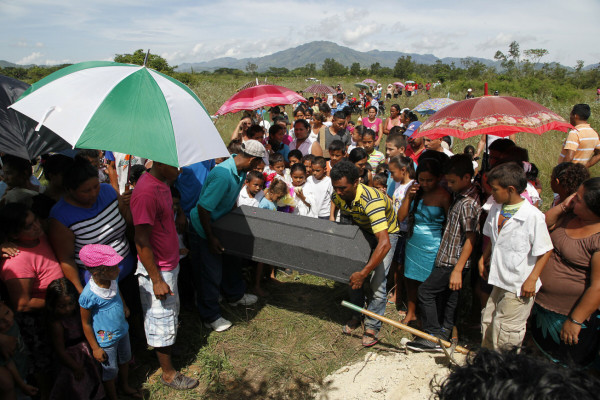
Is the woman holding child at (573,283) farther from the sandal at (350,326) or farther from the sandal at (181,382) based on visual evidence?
the sandal at (181,382)

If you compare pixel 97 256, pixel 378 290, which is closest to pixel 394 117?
pixel 378 290

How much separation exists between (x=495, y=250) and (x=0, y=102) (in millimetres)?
3912

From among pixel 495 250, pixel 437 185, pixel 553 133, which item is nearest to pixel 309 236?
pixel 437 185

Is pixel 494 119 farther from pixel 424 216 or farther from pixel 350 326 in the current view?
pixel 350 326

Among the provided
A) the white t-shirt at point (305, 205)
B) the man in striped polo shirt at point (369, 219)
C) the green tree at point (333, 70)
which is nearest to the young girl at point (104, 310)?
the man in striped polo shirt at point (369, 219)

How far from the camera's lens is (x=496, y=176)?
248cm

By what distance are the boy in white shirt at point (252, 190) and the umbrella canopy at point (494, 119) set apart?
166 centimetres

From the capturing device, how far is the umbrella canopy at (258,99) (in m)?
5.68

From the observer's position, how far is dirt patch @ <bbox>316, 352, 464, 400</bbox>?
2795mm

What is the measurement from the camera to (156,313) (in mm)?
2648

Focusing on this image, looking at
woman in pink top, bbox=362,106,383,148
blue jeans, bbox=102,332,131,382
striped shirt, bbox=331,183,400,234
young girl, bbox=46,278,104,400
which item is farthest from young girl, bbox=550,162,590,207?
woman in pink top, bbox=362,106,383,148

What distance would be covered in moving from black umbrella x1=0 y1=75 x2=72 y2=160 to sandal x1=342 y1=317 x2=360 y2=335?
9.95 feet

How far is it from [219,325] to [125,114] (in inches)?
88.4

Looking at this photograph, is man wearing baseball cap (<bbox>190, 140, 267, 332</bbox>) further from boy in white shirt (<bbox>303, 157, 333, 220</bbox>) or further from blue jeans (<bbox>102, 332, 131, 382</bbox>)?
boy in white shirt (<bbox>303, 157, 333, 220</bbox>)
